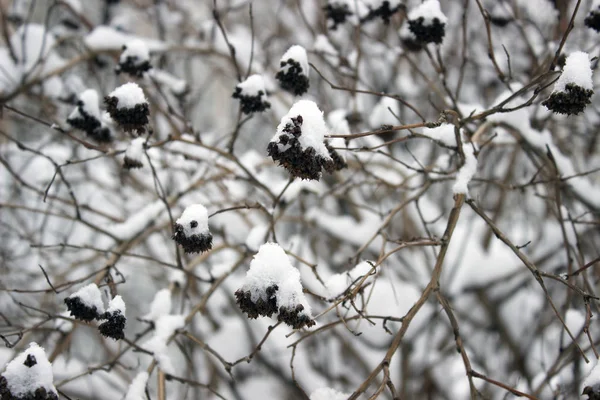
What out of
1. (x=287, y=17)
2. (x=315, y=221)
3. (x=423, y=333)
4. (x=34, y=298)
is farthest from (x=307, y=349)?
(x=287, y=17)

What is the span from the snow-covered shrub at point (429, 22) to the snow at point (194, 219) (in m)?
1.06

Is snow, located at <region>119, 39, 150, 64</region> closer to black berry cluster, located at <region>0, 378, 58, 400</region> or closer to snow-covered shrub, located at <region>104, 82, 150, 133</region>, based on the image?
snow-covered shrub, located at <region>104, 82, 150, 133</region>

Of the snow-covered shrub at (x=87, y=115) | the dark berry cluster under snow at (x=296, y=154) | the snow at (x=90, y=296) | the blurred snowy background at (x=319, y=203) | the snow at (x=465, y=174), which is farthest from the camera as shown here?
the blurred snowy background at (x=319, y=203)

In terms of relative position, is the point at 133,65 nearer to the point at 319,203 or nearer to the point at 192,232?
the point at 192,232

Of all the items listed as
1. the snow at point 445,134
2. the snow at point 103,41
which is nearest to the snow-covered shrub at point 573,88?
the snow at point 445,134

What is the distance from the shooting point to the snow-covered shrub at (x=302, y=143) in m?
1.27

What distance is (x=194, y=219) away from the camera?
1.43 m

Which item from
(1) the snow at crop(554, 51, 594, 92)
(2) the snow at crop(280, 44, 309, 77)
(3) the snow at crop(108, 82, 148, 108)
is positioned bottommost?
(1) the snow at crop(554, 51, 594, 92)

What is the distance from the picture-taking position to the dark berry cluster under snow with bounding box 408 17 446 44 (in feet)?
6.02

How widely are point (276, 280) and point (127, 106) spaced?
0.76 metres

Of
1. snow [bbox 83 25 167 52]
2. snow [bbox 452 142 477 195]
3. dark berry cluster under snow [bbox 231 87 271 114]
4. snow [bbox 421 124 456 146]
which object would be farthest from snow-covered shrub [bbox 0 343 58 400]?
snow [bbox 83 25 167 52]

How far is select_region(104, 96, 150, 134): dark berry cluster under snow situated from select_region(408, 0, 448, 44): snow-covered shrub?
40.2 inches

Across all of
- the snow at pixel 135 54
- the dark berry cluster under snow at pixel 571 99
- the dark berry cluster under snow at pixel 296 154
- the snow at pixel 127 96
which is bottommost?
the dark berry cluster under snow at pixel 296 154

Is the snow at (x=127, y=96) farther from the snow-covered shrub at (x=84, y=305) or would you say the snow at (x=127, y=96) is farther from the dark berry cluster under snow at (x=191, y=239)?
the snow-covered shrub at (x=84, y=305)
